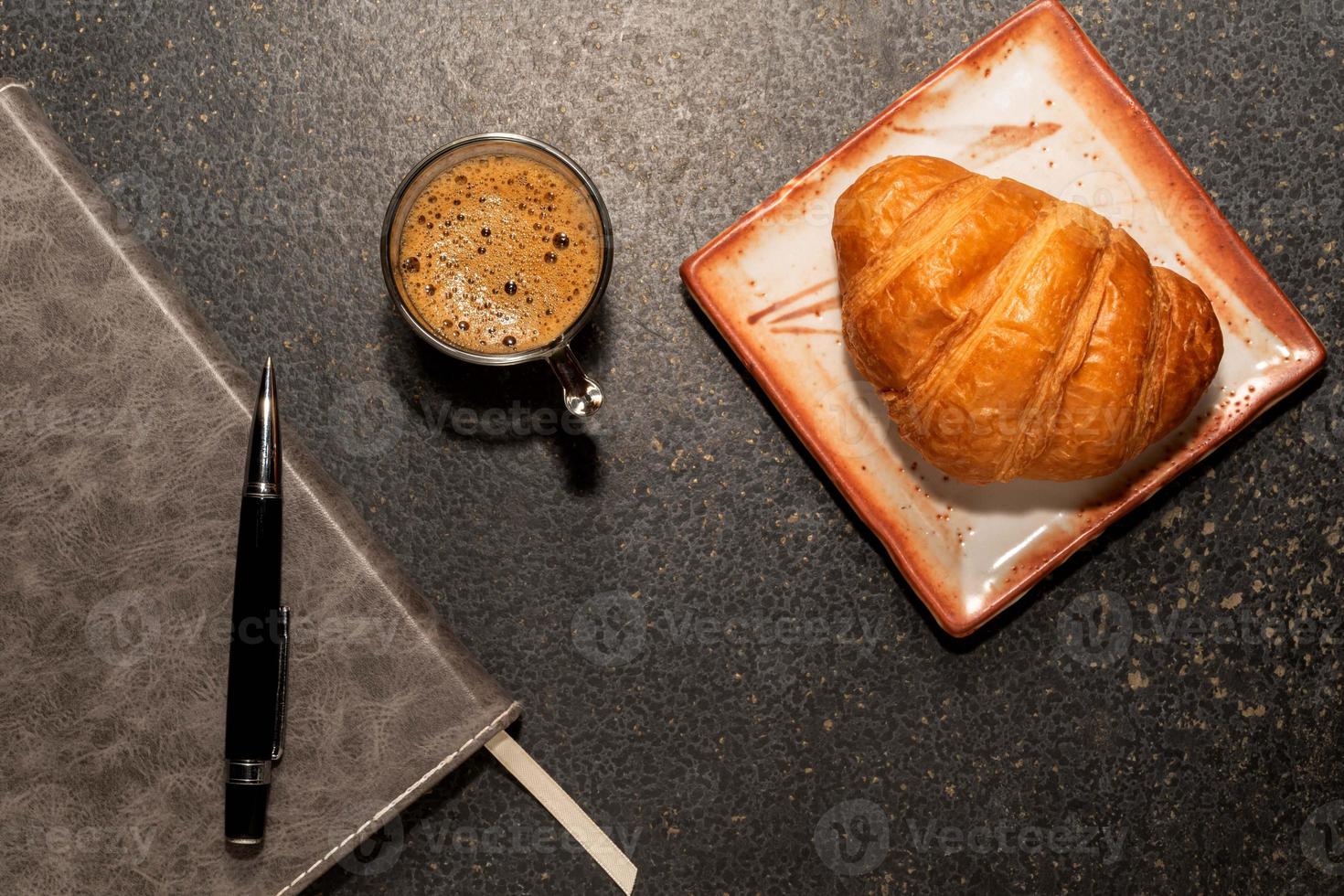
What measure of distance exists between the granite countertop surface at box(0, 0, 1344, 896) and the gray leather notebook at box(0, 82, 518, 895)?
92 millimetres

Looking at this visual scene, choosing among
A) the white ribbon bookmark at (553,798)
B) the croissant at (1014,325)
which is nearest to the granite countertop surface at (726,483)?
the white ribbon bookmark at (553,798)

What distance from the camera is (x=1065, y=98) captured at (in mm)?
1162

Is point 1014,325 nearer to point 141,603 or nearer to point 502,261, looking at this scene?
point 502,261

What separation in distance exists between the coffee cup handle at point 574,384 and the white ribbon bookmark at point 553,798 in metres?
0.40

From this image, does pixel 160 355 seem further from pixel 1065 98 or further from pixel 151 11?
→ pixel 1065 98

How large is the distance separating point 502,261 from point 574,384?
0.52 feet

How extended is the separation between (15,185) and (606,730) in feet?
3.02

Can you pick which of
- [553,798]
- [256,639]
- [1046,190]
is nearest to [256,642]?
[256,639]

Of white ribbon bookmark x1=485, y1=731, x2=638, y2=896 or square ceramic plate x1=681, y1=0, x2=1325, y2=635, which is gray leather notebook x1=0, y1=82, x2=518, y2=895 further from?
square ceramic plate x1=681, y1=0, x2=1325, y2=635

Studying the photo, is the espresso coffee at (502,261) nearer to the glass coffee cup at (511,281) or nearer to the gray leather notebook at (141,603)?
the glass coffee cup at (511,281)

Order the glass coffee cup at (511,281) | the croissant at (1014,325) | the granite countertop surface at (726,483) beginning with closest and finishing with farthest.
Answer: the croissant at (1014,325), the glass coffee cup at (511,281), the granite countertop surface at (726,483)

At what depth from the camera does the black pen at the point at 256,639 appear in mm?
1114

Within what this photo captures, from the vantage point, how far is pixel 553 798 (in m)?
1.19

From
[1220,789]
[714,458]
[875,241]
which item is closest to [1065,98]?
[875,241]
